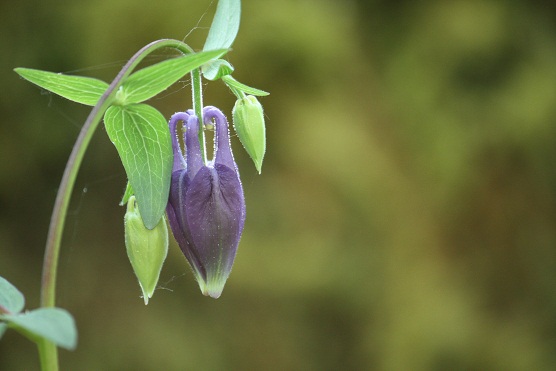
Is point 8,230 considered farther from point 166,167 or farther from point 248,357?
point 166,167

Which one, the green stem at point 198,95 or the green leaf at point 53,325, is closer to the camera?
the green leaf at point 53,325

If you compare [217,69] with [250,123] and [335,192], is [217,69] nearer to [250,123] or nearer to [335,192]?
[250,123]

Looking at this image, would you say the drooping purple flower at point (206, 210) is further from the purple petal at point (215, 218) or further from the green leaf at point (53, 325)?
the green leaf at point (53, 325)

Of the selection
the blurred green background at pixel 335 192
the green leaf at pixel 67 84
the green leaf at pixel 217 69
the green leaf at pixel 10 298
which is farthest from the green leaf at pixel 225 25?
the blurred green background at pixel 335 192

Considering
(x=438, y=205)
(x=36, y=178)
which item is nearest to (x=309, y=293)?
(x=438, y=205)

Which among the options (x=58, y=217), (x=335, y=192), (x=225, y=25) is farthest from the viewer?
(x=335, y=192)

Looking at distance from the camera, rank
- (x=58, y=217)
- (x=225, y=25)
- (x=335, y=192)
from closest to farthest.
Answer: (x=58, y=217) < (x=225, y=25) < (x=335, y=192)

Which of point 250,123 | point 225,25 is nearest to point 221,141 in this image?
point 250,123
